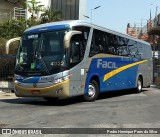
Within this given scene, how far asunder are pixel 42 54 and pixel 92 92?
302 centimetres

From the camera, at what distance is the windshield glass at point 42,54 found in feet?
51.0

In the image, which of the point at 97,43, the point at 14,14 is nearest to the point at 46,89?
the point at 97,43

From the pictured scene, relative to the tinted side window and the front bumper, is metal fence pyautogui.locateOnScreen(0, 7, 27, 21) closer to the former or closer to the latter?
the tinted side window

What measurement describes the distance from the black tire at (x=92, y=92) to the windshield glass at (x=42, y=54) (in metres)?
2.34

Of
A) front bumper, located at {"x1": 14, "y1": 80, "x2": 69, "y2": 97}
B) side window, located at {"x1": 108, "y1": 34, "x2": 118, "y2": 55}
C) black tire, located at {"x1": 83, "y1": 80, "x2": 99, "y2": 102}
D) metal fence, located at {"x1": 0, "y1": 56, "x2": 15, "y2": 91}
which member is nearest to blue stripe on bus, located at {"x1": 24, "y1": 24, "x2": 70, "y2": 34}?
front bumper, located at {"x1": 14, "y1": 80, "x2": 69, "y2": 97}

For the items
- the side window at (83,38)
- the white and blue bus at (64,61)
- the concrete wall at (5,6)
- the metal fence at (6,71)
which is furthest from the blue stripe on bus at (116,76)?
the concrete wall at (5,6)

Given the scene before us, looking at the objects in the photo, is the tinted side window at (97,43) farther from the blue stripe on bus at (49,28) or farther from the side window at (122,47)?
the side window at (122,47)

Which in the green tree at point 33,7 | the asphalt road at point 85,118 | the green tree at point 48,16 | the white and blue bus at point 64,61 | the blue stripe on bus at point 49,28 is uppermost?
the green tree at point 33,7

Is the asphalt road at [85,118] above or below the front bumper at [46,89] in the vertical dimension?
below

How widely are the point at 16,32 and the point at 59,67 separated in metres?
21.1

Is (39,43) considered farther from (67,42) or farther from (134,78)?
(134,78)

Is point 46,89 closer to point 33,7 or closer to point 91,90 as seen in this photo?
point 91,90

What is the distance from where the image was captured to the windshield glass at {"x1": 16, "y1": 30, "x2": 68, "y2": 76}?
612 inches

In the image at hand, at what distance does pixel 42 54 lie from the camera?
15.9m
